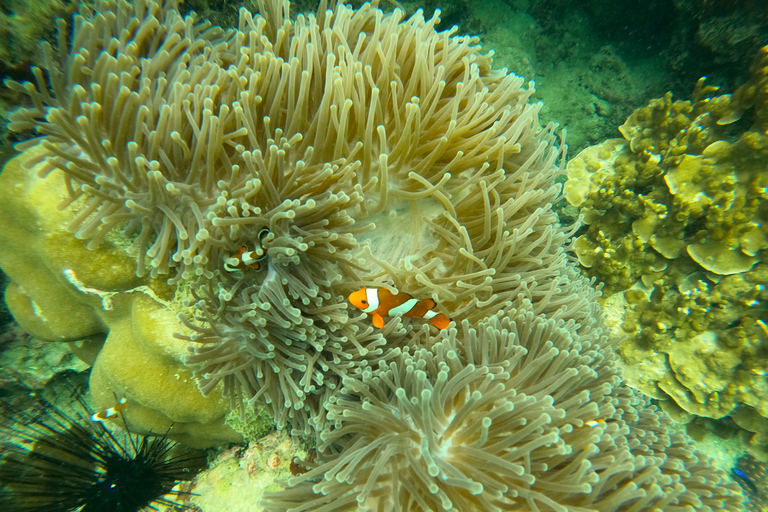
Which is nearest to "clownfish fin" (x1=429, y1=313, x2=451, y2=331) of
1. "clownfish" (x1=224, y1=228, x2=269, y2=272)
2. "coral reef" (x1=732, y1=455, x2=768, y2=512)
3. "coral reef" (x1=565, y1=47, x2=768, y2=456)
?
"clownfish" (x1=224, y1=228, x2=269, y2=272)

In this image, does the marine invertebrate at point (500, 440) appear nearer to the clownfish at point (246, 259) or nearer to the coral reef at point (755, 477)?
the clownfish at point (246, 259)

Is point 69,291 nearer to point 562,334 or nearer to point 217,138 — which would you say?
point 217,138

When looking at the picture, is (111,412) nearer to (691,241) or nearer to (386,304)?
(386,304)

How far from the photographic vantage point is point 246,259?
7.10 ft

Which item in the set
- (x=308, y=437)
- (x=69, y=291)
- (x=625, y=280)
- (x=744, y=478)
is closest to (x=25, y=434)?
(x=69, y=291)

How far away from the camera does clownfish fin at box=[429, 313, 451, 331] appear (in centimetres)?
255

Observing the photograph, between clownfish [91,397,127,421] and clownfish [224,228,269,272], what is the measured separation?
1460mm

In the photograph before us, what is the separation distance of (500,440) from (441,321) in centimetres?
73

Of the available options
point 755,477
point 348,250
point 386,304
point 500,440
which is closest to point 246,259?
point 348,250

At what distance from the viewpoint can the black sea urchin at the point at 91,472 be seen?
2.72 meters

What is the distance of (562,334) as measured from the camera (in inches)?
94.0

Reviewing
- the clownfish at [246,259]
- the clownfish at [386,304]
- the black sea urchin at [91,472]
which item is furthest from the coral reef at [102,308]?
the clownfish at [386,304]

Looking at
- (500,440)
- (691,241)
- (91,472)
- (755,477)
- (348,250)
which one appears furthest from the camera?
(755,477)

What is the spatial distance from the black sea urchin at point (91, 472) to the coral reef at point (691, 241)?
4242 millimetres
